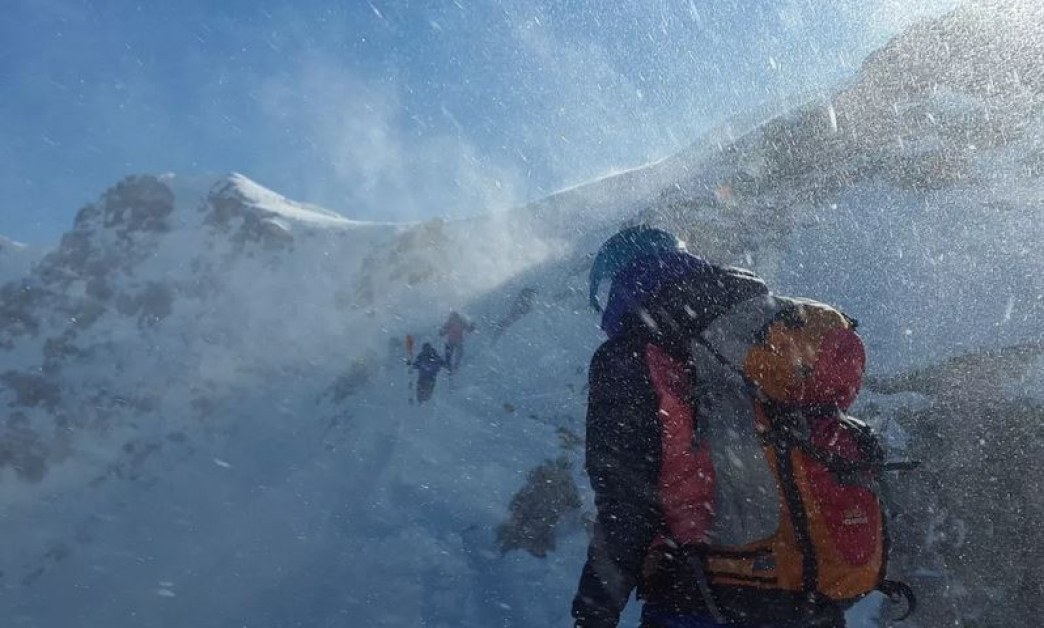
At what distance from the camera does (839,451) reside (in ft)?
6.63

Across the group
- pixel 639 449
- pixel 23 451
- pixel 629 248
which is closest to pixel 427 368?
pixel 629 248

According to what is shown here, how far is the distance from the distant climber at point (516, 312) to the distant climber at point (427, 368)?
2699mm

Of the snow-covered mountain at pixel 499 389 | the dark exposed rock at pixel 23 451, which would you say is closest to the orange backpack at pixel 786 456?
the snow-covered mountain at pixel 499 389

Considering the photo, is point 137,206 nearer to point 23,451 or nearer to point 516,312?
point 23,451

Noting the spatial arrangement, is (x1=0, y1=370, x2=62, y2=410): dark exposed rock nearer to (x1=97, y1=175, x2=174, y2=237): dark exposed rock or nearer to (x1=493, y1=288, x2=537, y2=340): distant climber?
(x1=97, y1=175, x2=174, y2=237): dark exposed rock

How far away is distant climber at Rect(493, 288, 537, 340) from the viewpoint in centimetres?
2459

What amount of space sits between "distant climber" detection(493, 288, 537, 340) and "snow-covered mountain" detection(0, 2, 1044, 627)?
0.15 m

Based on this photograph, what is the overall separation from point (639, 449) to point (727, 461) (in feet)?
0.84

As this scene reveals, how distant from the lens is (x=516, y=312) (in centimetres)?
2508

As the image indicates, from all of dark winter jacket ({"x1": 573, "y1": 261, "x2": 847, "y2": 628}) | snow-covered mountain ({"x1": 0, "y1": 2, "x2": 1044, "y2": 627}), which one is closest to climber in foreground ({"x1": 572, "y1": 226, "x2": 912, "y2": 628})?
dark winter jacket ({"x1": 573, "y1": 261, "x2": 847, "y2": 628})

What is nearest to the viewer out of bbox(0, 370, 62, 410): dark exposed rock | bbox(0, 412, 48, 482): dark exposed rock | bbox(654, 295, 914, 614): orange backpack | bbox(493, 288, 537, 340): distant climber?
bbox(654, 295, 914, 614): orange backpack

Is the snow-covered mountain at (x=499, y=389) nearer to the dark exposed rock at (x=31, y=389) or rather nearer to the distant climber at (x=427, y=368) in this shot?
the dark exposed rock at (x=31, y=389)

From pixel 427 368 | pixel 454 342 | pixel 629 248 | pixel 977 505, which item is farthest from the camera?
Answer: pixel 454 342

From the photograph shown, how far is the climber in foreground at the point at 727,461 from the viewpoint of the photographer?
6.39 feet
